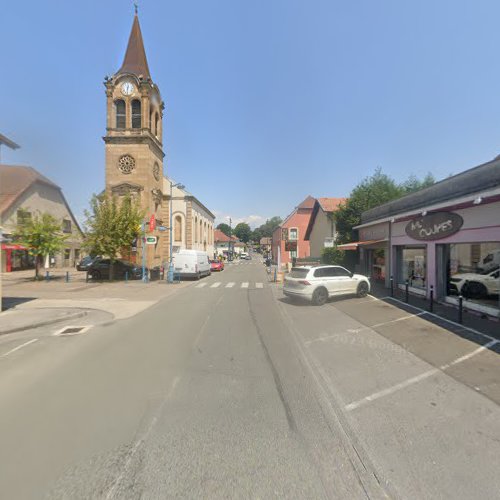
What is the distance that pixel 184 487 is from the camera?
263 cm

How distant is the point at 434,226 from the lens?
38.9 feet

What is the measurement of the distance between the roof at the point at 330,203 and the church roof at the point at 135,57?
2371 centimetres

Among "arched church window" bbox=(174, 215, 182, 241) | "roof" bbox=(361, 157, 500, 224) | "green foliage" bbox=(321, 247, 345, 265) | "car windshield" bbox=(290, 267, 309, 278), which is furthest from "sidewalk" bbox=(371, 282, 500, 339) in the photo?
"arched church window" bbox=(174, 215, 182, 241)

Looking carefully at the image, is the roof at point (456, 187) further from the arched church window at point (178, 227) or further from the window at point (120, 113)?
the arched church window at point (178, 227)

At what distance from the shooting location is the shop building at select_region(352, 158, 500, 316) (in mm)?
9234

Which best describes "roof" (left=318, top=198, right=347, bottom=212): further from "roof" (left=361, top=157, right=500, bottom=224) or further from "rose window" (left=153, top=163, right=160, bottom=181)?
"rose window" (left=153, top=163, right=160, bottom=181)

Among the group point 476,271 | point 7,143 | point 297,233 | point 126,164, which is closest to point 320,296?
point 476,271

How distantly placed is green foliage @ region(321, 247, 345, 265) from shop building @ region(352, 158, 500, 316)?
8077 millimetres

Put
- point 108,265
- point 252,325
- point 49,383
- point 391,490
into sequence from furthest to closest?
point 108,265, point 252,325, point 49,383, point 391,490

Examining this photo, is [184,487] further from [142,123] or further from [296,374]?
[142,123]

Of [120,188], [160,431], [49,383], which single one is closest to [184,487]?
[160,431]

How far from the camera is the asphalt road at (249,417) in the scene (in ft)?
8.90

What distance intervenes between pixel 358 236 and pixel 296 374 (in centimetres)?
1988

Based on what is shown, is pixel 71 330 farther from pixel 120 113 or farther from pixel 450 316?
pixel 120 113
